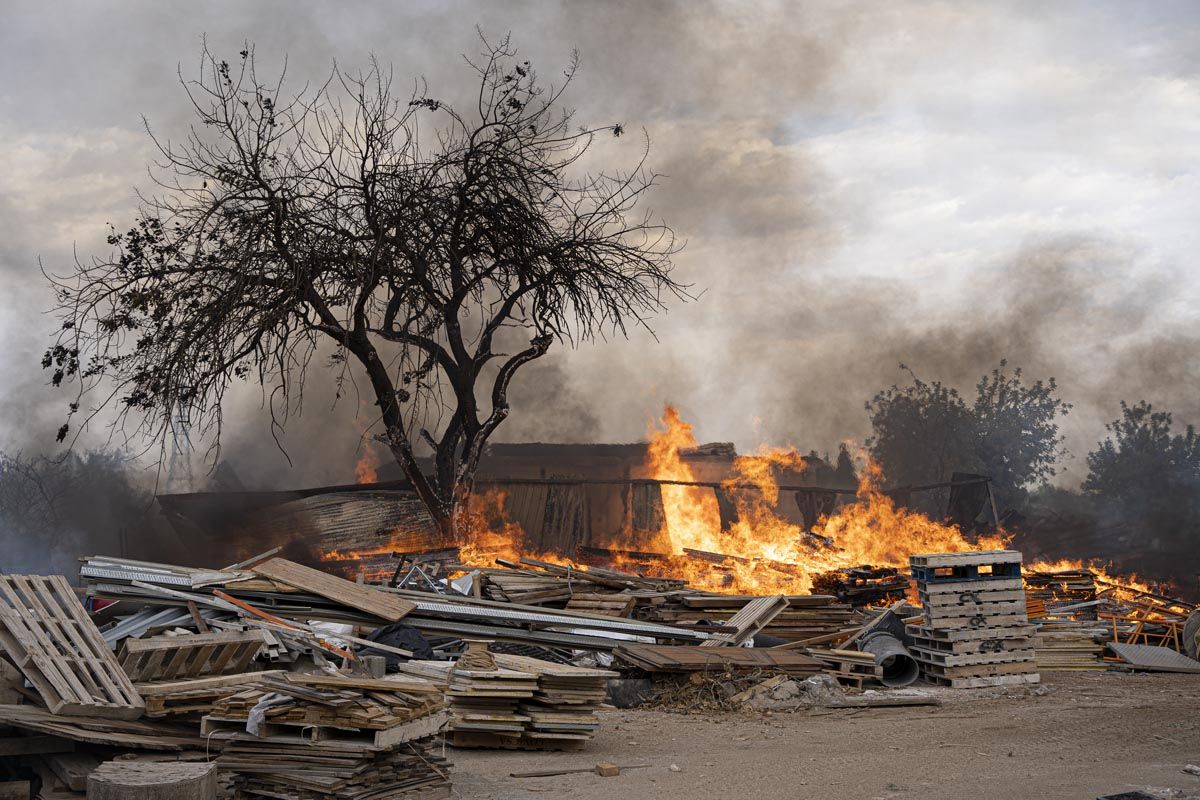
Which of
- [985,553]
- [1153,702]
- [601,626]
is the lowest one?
[1153,702]

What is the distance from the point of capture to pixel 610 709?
11.0 m

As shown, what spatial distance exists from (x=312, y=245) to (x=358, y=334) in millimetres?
1663

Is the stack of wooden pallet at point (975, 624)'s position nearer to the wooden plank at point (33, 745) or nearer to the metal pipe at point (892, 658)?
the metal pipe at point (892, 658)

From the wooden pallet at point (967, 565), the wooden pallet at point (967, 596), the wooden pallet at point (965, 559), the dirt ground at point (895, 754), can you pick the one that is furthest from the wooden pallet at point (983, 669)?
the wooden pallet at point (965, 559)

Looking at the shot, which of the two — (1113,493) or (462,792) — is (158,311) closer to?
(462,792)

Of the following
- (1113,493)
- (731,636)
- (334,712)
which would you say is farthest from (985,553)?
(1113,493)

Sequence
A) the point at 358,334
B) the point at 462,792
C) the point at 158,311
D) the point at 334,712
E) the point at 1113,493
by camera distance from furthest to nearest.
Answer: the point at 1113,493 < the point at 358,334 < the point at 158,311 < the point at 462,792 < the point at 334,712

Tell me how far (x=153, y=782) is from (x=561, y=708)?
12.9 feet

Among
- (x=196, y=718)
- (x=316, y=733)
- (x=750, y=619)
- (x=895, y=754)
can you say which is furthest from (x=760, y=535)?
(x=316, y=733)

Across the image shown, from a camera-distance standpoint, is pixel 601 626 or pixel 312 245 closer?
pixel 601 626

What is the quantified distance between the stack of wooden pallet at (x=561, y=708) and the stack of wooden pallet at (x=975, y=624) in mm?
5424

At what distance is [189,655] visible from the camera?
27.7 ft

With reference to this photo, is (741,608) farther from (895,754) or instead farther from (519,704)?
(519,704)

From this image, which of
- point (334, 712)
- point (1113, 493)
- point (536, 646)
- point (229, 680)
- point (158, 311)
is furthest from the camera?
point (1113, 493)
